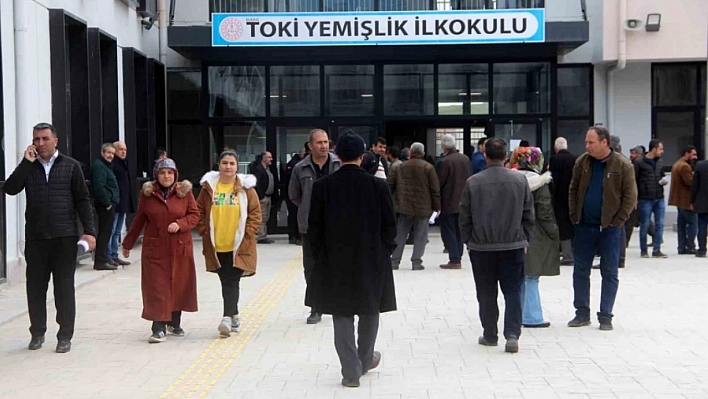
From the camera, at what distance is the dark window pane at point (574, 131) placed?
71.3 ft

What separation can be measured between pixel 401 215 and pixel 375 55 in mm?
6722

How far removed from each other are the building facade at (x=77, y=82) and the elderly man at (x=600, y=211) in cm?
700

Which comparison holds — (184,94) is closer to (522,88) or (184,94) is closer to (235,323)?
(522,88)

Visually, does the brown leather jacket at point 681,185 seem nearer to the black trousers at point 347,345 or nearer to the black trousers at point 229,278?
the black trousers at point 229,278

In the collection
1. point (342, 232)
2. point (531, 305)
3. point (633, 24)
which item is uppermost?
point (633, 24)

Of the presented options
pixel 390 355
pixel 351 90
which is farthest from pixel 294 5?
pixel 390 355

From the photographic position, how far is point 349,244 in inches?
286

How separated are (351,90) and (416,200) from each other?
22.9ft

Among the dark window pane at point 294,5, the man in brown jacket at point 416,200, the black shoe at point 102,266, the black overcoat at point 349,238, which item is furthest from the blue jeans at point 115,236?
the black overcoat at point 349,238

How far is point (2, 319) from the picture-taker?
10.4 metres

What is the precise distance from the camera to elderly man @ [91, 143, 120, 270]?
14680 millimetres

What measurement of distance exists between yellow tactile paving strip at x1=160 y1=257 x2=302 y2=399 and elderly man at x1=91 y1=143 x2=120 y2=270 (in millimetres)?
2965

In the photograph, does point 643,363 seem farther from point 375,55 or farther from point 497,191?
point 375,55

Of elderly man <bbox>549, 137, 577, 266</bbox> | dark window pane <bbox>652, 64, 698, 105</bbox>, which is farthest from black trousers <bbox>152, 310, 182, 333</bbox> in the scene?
dark window pane <bbox>652, 64, 698, 105</bbox>
